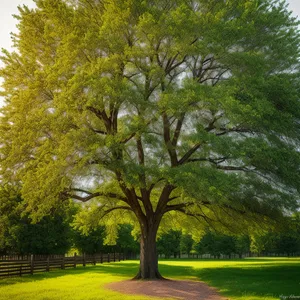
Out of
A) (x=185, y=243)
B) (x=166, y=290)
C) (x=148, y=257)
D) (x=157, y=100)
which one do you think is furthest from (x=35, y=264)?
(x=185, y=243)

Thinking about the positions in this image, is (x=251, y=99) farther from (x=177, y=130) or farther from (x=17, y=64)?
(x=17, y=64)

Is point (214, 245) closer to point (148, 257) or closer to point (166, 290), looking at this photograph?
point (148, 257)

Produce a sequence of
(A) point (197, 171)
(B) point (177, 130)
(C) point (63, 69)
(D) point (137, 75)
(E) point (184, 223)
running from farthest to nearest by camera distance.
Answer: (E) point (184, 223)
(B) point (177, 130)
(D) point (137, 75)
(C) point (63, 69)
(A) point (197, 171)

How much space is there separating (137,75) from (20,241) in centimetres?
3054

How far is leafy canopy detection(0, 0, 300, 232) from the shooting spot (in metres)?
18.4

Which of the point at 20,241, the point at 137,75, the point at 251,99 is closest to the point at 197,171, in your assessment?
the point at 251,99

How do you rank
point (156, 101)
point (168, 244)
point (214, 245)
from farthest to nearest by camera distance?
point (168, 244)
point (214, 245)
point (156, 101)

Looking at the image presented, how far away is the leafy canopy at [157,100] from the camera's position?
18.4 metres

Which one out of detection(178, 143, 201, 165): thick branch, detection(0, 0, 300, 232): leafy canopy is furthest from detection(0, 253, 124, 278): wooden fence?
detection(178, 143, 201, 165): thick branch

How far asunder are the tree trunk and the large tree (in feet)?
0.30

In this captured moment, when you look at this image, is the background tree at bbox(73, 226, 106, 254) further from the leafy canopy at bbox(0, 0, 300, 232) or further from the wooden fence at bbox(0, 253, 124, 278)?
the leafy canopy at bbox(0, 0, 300, 232)

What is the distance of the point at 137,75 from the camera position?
2105cm

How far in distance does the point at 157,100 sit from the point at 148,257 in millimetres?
9792

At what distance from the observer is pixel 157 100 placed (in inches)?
822
